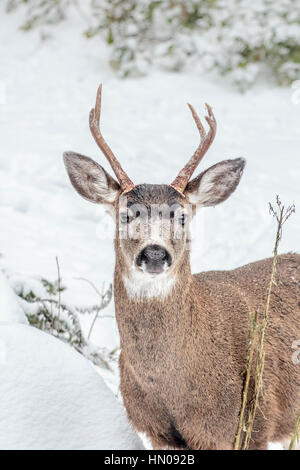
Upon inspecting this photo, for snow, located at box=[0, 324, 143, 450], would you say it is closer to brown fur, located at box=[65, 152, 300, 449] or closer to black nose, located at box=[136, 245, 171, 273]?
brown fur, located at box=[65, 152, 300, 449]

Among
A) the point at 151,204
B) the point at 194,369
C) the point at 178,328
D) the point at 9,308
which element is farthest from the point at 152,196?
the point at 9,308

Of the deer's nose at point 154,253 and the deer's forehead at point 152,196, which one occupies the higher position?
the deer's forehead at point 152,196

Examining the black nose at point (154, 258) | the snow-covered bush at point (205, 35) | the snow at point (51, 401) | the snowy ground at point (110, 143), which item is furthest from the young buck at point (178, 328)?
the snow-covered bush at point (205, 35)

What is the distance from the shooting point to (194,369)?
2.78m

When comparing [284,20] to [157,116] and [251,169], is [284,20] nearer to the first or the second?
[157,116]

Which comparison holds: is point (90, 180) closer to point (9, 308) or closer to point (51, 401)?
point (9, 308)

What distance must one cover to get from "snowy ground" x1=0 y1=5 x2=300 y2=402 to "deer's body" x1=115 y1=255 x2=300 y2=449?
4.87ft

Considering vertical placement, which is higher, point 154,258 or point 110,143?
point 110,143

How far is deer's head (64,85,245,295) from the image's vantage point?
258 centimetres

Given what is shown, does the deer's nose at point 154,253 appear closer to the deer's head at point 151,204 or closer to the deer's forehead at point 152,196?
the deer's head at point 151,204

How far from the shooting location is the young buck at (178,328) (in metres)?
2.69

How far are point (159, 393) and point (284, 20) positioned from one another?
7393 mm

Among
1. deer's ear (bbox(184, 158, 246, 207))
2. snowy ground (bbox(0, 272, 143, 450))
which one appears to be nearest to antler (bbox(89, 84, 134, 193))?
deer's ear (bbox(184, 158, 246, 207))

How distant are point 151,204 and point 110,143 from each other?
497 cm
